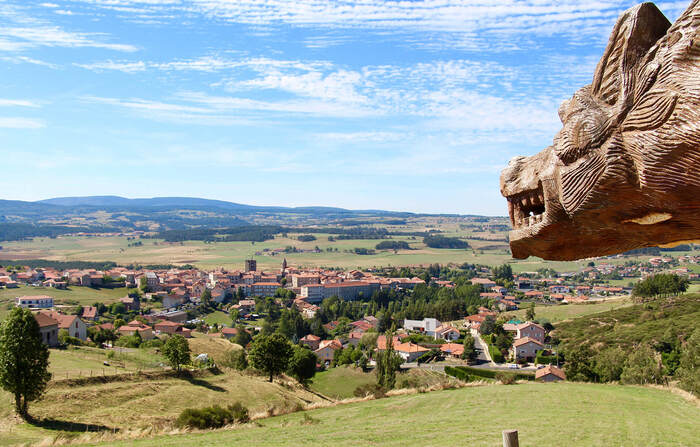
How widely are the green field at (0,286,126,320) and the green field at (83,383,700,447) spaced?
7036 centimetres

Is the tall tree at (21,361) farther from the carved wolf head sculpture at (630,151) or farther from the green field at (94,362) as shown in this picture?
the carved wolf head sculpture at (630,151)

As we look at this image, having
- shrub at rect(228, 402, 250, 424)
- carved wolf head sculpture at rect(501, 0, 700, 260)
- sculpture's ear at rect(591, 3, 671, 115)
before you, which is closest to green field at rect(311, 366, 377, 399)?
shrub at rect(228, 402, 250, 424)

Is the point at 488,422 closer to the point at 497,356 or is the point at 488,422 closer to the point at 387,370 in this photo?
the point at 387,370

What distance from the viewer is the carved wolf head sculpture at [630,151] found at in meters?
2.84

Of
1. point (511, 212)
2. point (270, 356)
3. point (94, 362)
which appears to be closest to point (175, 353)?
point (94, 362)

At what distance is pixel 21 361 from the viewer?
2455 centimetres

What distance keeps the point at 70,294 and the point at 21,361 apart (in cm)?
7987

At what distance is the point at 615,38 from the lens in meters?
3.24

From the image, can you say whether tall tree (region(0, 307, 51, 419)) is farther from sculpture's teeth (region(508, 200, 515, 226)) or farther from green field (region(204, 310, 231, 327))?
green field (region(204, 310, 231, 327))

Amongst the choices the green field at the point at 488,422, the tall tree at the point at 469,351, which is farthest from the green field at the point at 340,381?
the green field at the point at 488,422

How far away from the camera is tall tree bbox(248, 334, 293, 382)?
1602 inches

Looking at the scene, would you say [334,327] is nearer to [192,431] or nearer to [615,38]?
[192,431]

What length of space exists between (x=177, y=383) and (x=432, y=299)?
74592 mm

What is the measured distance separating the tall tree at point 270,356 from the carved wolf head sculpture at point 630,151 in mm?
38924
